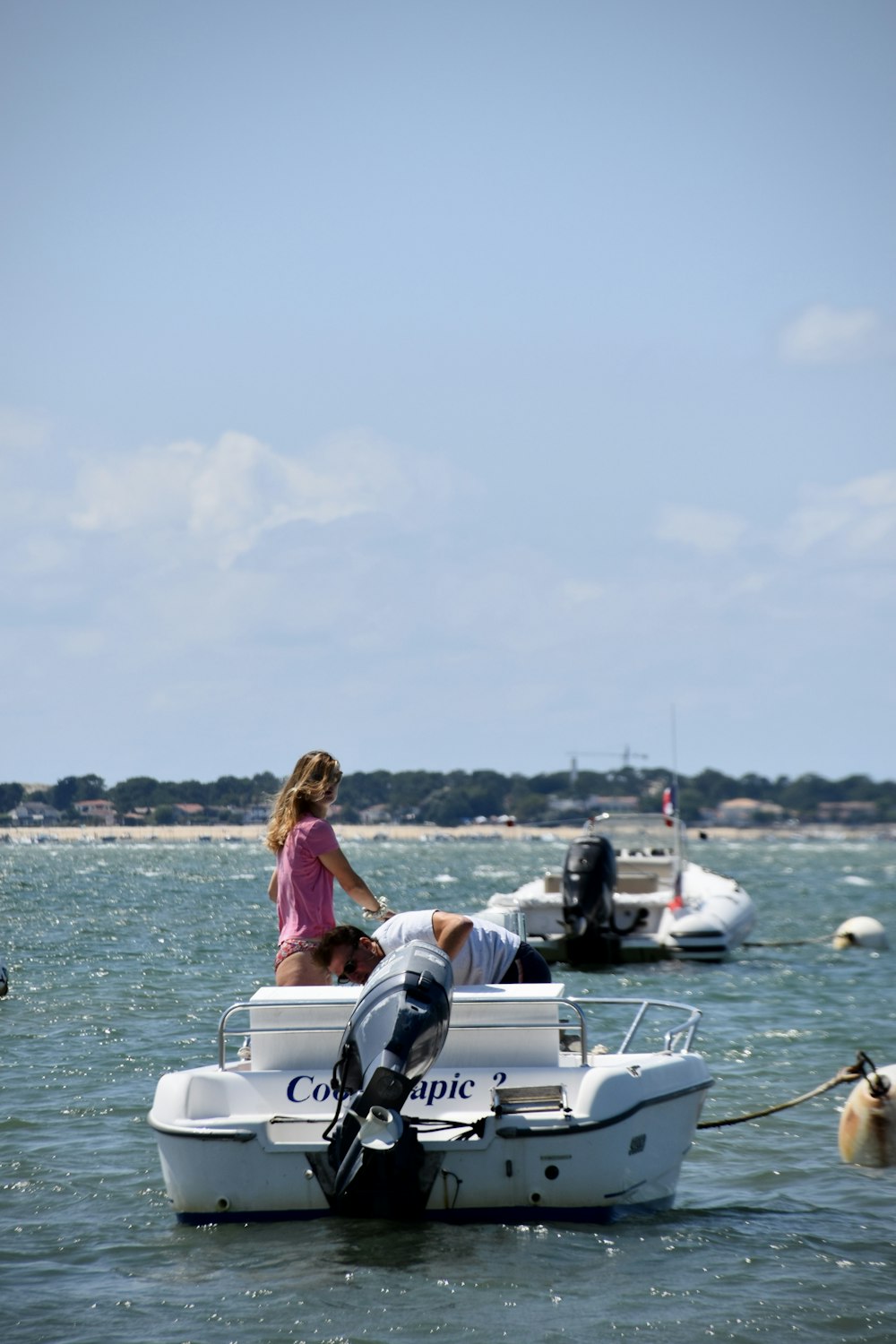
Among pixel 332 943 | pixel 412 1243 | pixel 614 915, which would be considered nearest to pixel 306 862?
pixel 332 943

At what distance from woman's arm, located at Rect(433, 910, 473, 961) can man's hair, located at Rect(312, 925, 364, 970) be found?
1.19 ft

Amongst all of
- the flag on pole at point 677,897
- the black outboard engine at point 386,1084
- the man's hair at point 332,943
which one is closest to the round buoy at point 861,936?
the flag on pole at point 677,897

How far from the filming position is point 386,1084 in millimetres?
6875

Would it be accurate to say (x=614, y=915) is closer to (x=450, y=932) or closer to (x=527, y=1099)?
(x=450, y=932)

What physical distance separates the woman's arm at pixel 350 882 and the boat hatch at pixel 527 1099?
40.5 inches

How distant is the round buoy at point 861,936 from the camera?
28.3 m

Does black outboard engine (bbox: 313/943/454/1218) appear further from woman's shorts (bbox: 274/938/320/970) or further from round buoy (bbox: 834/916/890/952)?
round buoy (bbox: 834/916/890/952)

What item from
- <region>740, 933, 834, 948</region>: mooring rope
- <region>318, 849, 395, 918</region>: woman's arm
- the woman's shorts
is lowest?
<region>740, 933, 834, 948</region>: mooring rope

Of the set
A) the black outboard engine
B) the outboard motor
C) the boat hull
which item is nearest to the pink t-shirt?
the boat hull

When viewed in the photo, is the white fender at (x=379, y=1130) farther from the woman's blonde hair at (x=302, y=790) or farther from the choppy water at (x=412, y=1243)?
the woman's blonde hair at (x=302, y=790)

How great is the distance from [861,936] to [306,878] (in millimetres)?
22095

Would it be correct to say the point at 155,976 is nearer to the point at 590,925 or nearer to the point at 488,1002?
the point at 590,925

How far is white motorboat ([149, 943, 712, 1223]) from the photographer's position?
6.97 m

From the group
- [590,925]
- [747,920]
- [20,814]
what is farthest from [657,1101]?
[20,814]
